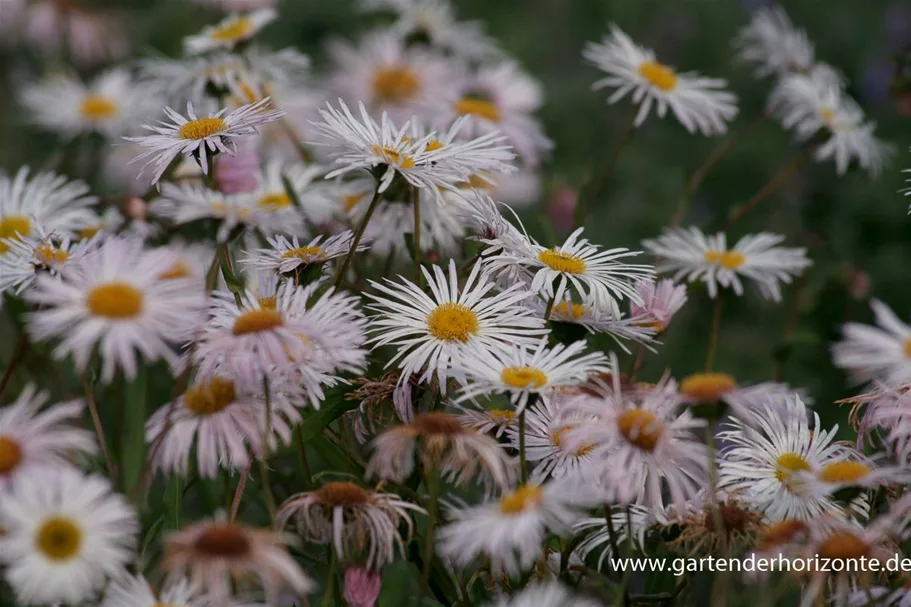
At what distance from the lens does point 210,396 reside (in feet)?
2.47

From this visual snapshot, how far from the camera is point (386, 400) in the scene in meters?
0.87

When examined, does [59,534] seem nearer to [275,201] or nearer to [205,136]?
[205,136]

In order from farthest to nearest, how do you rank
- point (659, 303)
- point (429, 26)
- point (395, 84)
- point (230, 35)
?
1. point (395, 84)
2. point (429, 26)
3. point (230, 35)
4. point (659, 303)

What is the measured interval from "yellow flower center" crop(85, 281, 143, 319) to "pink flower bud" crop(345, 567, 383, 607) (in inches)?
9.2

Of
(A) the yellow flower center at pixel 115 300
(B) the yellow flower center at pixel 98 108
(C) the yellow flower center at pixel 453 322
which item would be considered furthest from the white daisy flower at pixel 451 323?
(B) the yellow flower center at pixel 98 108

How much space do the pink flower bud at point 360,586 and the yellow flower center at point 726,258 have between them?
58cm

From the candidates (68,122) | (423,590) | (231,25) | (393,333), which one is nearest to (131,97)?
(68,122)

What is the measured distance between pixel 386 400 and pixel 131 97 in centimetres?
107

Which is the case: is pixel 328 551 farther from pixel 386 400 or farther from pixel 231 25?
pixel 231 25

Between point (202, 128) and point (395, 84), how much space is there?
3.29ft

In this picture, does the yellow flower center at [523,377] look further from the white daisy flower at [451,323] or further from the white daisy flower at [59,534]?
the white daisy flower at [59,534]

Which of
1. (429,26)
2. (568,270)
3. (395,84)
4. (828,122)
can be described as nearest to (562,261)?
(568,270)

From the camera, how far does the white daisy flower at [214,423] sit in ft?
2.37

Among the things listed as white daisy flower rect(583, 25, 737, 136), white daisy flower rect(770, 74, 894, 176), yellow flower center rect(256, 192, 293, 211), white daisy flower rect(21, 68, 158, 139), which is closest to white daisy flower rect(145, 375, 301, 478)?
yellow flower center rect(256, 192, 293, 211)
